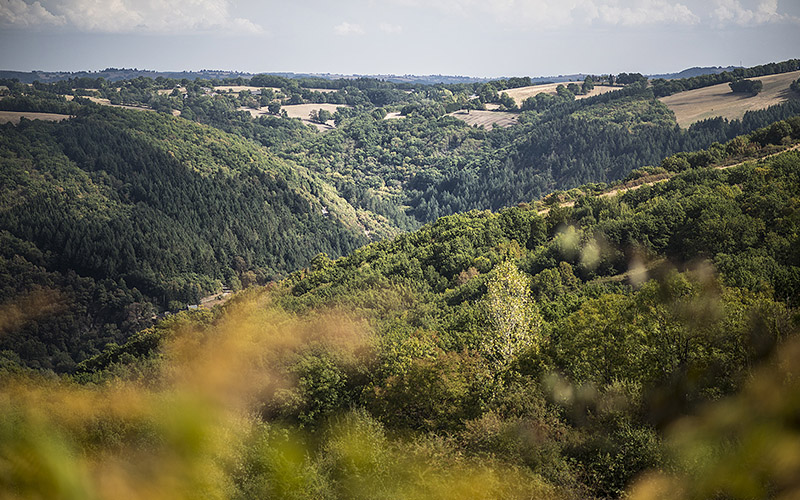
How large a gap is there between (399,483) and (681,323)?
14.9m

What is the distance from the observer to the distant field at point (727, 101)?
160 meters

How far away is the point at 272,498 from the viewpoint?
53.6 feet

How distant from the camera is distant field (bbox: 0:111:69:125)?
161950mm

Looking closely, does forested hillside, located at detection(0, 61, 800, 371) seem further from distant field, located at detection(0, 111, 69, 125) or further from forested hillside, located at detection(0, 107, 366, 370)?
distant field, located at detection(0, 111, 69, 125)

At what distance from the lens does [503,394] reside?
2558 centimetres

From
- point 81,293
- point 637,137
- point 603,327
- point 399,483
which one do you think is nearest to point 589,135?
point 637,137

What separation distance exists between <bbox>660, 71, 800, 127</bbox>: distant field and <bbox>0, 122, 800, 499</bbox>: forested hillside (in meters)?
140

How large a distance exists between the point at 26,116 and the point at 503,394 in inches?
7620

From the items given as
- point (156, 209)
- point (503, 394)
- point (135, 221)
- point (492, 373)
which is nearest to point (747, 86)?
point (156, 209)

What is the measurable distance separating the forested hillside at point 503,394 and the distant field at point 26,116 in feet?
531

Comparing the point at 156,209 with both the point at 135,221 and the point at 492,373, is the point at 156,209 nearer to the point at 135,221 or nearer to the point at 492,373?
the point at 135,221

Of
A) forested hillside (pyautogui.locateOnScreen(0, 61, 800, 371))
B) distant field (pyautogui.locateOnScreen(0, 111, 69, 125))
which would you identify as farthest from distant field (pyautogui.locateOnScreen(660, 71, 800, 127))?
distant field (pyautogui.locateOnScreen(0, 111, 69, 125))

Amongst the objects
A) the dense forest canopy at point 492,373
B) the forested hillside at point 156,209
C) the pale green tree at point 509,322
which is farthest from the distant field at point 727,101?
the pale green tree at point 509,322

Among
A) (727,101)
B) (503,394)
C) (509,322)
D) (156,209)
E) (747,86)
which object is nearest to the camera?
(503,394)
